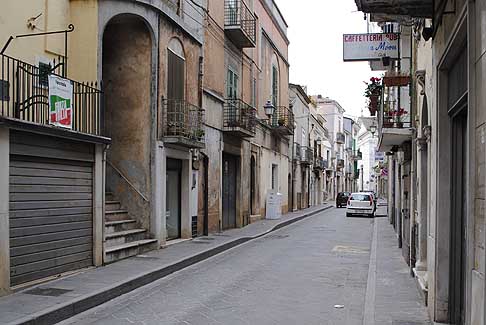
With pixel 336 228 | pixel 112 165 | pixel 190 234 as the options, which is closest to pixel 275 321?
pixel 112 165

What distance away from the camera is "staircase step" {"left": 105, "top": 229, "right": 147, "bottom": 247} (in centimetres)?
1290

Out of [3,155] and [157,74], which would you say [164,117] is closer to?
[157,74]

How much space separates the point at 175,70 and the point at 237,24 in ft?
19.5

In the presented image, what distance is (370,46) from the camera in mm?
14539

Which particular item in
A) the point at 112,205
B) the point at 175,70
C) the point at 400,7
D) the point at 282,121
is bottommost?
the point at 112,205

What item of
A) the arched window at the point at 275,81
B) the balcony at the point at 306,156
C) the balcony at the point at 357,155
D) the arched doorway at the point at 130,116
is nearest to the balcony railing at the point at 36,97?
the arched doorway at the point at 130,116

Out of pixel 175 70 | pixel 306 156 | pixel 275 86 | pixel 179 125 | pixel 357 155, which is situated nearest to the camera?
pixel 179 125

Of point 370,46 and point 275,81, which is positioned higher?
point 275,81

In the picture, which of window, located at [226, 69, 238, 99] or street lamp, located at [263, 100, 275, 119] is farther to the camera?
street lamp, located at [263, 100, 275, 119]

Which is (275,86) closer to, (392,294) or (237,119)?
(237,119)

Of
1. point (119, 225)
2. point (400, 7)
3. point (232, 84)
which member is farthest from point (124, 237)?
point (232, 84)

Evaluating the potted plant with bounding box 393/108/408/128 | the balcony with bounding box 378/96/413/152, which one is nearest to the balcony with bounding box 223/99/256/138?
the balcony with bounding box 378/96/413/152

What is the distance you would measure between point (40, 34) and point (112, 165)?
15.6ft

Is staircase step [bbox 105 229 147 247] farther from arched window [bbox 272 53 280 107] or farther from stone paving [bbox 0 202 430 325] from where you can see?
arched window [bbox 272 53 280 107]
